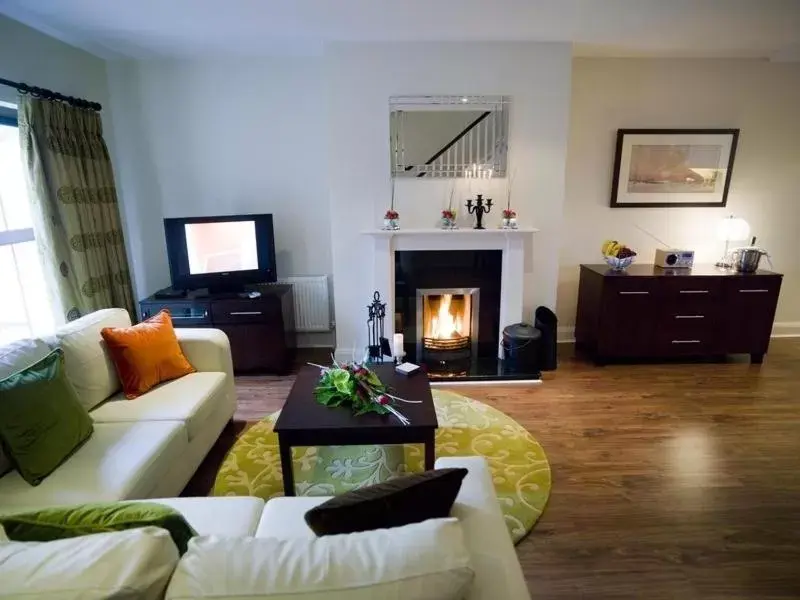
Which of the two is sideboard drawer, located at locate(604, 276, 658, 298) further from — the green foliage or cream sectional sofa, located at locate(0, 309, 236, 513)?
cream sectional sofa, located at locate(0, 309, 236, 513)

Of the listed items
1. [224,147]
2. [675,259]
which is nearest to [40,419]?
[224,147]

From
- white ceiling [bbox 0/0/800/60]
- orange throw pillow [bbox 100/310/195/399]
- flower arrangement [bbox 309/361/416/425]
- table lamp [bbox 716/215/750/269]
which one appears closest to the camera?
flower arrangement [bbox 309/361/416/425]

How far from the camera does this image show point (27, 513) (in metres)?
1.09

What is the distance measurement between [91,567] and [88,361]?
5.69ft

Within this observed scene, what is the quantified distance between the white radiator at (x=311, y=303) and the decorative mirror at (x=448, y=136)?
1268 mm

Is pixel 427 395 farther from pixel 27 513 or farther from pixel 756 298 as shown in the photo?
pixel 756 298

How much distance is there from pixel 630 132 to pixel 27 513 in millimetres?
4554

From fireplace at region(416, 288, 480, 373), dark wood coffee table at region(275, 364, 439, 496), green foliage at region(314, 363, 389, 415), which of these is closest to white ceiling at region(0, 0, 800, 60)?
fireplace at region(416, 288, 480, 373)

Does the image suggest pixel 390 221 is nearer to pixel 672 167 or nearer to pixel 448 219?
pixel 448 219

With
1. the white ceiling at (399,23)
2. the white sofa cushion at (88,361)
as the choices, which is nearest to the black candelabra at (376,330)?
the white sofa cushion at (88,361)

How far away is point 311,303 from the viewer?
4.19 metres

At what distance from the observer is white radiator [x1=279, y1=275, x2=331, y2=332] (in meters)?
4.14

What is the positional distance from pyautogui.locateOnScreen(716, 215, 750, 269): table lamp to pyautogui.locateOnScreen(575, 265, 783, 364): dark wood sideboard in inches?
14.0

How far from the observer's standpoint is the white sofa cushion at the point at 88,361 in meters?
2.20
